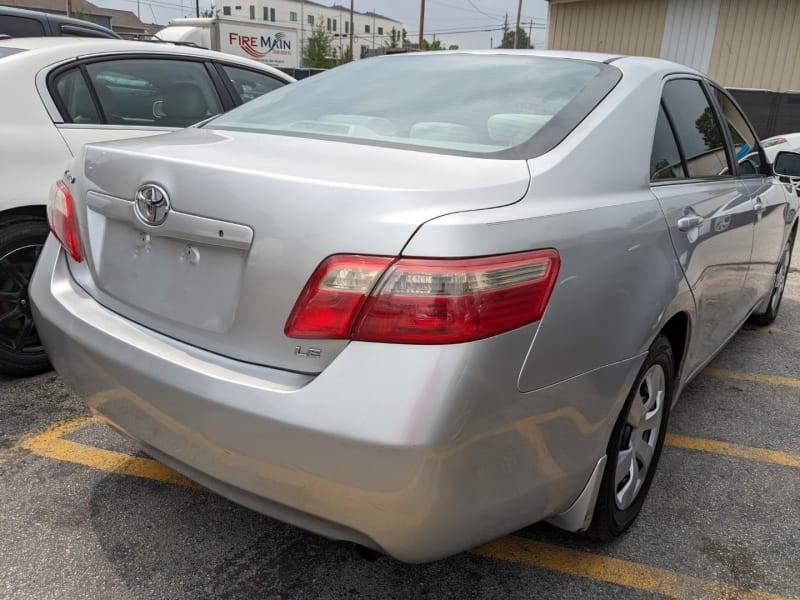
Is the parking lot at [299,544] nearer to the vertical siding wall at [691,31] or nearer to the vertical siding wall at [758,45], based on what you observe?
the vertical siding wall at [758,45]

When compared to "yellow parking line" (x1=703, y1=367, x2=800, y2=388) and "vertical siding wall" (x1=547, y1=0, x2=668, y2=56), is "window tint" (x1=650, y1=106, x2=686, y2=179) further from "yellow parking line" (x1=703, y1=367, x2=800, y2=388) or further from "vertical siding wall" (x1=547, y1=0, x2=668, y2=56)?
"vertical siding wall" (x1=547, y1=0, x2=668, y2=56)

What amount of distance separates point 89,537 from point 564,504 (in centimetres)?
149

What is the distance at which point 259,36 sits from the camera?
4312 cm

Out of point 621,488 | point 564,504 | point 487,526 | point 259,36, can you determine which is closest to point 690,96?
point 621,488

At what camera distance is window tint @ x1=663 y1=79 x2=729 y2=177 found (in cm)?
252

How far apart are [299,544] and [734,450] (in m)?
1.94

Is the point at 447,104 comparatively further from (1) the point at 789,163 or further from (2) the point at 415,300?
(1) the point at 789,163

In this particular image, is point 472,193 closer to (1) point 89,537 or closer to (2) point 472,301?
(2) point 472,301

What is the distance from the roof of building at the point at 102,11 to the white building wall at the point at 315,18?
9545mm

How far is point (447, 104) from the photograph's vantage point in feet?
7.25

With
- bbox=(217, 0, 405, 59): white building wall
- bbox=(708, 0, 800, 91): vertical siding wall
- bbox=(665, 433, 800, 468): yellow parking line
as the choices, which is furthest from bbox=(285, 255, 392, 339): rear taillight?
bbox=(217, 0, 405, 59): white building wall

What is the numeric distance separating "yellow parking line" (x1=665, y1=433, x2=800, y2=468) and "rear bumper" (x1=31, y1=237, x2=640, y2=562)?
4.41ft

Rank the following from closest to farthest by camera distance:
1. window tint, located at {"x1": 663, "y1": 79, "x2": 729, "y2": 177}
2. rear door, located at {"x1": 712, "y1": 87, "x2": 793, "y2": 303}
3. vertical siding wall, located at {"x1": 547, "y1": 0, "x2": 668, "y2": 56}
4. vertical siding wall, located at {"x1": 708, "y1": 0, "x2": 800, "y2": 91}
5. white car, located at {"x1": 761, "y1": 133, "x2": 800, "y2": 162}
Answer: window tint, located at {"x1": 663, "y1": 79, "x2": 729, "y2": 177} → rear door, located at {"x1": 712, "y1": 87, "x2": 793, "y2": 303} → white car, located at {"x1": 761, "y1": 133, "x2": 800, "y2": 162} → vertical siding wall, located at {"x1": 708, "y1": 0, "x2": 800, "y2": 91} → vertical siding wall, located at {"x1": 547, "y1": 0, "x2": 668, "y2": 56}

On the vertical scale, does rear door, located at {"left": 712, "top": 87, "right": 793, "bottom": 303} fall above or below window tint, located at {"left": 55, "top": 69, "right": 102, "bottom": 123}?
below
